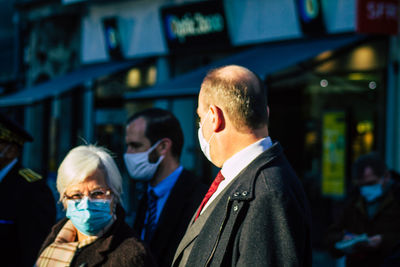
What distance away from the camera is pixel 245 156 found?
7.70 feet

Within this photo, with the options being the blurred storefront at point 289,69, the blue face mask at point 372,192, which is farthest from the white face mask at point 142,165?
the blurred storefront at point 289,69

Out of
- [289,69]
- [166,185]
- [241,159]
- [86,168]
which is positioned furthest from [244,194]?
[289,69]

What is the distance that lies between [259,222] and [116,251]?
938 millimetres

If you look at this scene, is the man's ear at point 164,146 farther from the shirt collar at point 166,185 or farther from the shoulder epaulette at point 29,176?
the shoulder epaulette at point 29,176

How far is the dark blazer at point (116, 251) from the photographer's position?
2.71 meters

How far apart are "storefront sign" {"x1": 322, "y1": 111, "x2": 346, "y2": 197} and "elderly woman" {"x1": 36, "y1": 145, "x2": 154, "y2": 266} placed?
5.86m

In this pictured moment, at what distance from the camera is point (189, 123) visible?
10484 mm

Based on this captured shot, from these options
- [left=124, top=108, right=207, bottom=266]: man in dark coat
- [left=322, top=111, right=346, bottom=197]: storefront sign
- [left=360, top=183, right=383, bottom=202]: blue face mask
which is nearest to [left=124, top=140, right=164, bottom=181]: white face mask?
[left=124, top=108, right=207, bottom=266]: man in dark coat

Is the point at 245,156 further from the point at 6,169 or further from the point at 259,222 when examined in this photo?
the point at 6,169

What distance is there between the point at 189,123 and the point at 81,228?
761 centimetres

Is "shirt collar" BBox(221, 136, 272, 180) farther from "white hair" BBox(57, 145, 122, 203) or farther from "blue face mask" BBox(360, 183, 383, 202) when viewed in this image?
"blue face mask" BBox(360, 183, 383, 202)

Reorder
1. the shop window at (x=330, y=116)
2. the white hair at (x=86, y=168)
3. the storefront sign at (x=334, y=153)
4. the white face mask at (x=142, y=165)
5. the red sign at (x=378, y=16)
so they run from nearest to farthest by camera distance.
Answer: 1. the white hair at (x=86, y=168)
2. the white face mask at (x=142, y=165)
3. the red sign at (x=378, y=16)
4. the shop window at (x=330, y=116)
5. the storefront sign at (x=334, y=153)

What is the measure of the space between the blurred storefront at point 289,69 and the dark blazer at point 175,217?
9.02 feet

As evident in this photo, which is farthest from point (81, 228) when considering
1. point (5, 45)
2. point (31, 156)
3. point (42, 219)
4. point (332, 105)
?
point (5, 45)
